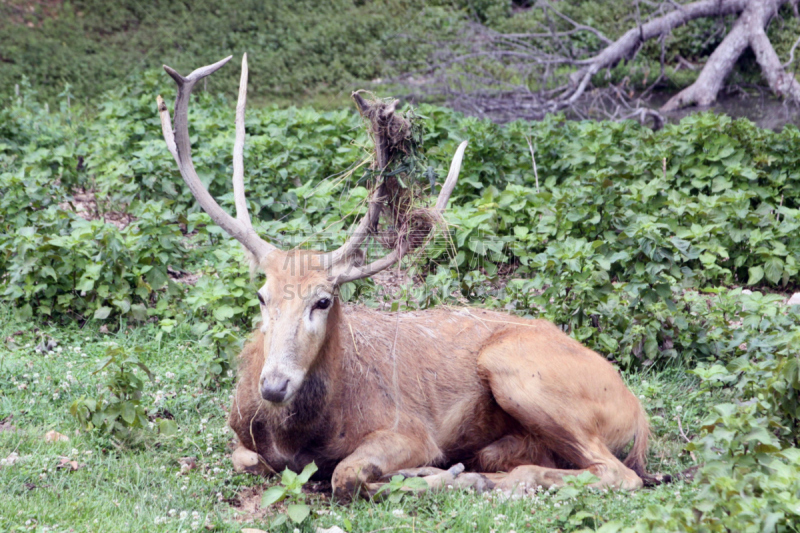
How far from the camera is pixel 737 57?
1302cm

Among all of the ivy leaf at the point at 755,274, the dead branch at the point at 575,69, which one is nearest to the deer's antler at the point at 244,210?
the ivy leaf at the point at 755,274

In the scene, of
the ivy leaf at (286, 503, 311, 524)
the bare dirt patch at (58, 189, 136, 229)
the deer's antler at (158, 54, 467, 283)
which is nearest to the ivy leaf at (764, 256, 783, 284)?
the deer's antler at (158, 54, 467, 283)

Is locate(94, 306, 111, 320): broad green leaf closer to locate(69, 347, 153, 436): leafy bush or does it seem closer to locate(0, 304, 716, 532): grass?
locate(0, 304, 716, 532): grass

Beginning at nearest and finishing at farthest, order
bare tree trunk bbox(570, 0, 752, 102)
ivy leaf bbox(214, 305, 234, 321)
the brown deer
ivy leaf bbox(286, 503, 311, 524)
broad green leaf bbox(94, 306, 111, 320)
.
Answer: ivy leaf bbox(286, 503, 311, 524) < the brown deer < ivy leaf bbox(214, 305, 234, 321) < broad green leaf bbox(94, 306, 111, 320) < bare tree trunk bbox(570, 0, 752, 102)

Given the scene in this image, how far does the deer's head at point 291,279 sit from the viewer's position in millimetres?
4355

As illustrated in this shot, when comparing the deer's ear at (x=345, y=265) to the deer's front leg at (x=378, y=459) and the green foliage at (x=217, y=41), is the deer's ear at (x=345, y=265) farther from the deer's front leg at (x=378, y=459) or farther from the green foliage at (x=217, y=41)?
the green foliage at (x=217, y=41)

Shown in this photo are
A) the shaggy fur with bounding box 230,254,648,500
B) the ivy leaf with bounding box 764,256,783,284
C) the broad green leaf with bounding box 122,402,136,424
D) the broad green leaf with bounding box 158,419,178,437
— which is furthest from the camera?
the ivy leaf with bounding box 764,256,783,284

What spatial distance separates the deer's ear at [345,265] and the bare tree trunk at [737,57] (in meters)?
9.16

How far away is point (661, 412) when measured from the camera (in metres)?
5.65

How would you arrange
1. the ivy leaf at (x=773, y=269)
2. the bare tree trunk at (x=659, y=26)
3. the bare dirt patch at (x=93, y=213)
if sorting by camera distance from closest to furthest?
the ivy leaf at (x=773, y=269)
the bare dirt patch at (x=93, y=213)
the bare tree trunk at (x=659, y=26)

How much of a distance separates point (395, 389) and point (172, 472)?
4.66ft

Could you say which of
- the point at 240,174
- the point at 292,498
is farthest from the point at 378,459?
the point at 240,174

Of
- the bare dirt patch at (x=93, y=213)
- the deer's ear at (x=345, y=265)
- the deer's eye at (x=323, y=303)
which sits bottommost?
the deer's eye at (x=323, y=303)

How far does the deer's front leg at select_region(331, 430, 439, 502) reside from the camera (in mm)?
4496
